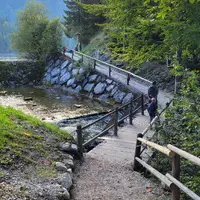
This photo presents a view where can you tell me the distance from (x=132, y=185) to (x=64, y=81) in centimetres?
1763

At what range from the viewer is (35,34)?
2627cm

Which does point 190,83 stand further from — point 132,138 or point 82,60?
point 82,60

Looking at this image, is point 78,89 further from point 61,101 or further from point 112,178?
point 112,178

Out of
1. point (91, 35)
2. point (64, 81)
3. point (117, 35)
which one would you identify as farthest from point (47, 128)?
point (91, 35)

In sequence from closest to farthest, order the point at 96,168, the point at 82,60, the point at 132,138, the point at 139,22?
1. the point at 96,168
2. the point at 139,22
3. the point at 132,138
4. the point at 82,60

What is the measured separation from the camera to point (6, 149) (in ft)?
16.3

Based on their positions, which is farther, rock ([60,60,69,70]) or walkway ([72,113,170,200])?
rock ([60,60,69,70])

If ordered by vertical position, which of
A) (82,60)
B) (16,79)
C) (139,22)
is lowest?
(16,79)

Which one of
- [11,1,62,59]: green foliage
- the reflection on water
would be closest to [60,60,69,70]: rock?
the reflection on water

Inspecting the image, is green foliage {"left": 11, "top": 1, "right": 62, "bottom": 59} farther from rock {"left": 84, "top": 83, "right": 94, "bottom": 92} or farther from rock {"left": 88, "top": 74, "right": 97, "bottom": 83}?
rock {"left": 84, "top": 83, "right": 94, "bottom": 92}

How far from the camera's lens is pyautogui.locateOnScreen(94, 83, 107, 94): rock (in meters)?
17.7

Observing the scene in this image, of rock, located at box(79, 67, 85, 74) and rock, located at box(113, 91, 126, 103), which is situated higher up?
rock, located at box(79, 67, 85, 74)

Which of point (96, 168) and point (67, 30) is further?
point (67, 30)

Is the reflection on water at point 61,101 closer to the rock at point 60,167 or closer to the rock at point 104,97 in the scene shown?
the rock at point 104,97
